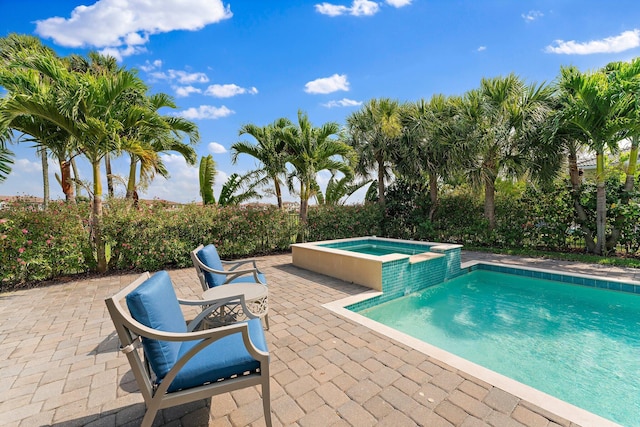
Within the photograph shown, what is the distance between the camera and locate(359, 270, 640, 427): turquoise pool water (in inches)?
125

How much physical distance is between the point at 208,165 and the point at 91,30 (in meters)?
7.01

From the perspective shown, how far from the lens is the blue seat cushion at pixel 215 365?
1953 millimetres

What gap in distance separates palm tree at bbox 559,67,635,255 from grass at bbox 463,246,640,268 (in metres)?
0.61

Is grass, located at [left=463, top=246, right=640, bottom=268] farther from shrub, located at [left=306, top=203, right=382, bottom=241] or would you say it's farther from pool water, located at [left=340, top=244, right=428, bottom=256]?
shrub, located at [left=306, top=203, right=382, bottom=241]

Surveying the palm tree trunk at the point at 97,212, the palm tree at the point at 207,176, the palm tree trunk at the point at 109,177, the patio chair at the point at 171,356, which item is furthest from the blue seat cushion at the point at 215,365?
the palm tree at the point at 207,176

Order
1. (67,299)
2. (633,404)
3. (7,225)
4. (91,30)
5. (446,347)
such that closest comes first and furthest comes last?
1. (633,404)
2. (446,347)
3. (67,299)
4. (7,225)
5. (91,30)

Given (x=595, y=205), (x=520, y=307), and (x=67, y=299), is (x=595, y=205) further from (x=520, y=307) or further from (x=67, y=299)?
(x=67, y=299)

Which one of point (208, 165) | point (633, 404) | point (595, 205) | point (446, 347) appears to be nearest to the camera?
point (633, 404)

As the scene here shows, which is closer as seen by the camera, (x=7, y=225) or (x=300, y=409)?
(x=300, y=409)

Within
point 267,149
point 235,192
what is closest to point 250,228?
point 267,149

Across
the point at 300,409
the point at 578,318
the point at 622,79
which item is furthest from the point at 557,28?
the point at 300,409

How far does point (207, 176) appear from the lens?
1344 cm

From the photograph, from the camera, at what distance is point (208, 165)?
43.8 ft

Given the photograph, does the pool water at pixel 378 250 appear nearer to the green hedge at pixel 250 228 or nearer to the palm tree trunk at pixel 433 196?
the green hedge at pixel 250 228
